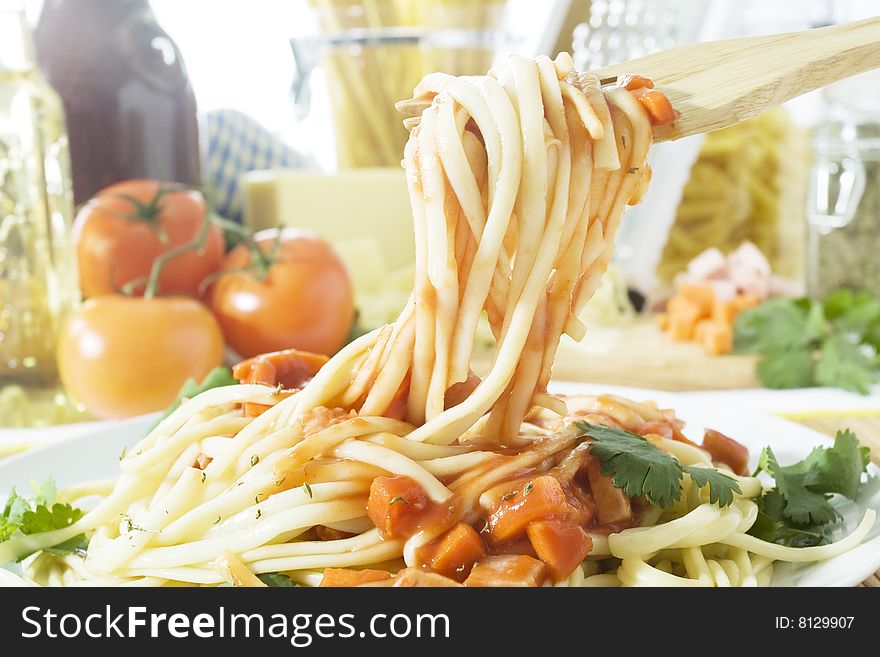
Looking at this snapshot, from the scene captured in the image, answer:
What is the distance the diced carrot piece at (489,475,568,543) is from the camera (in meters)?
2.02

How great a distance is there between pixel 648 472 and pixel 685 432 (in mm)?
912

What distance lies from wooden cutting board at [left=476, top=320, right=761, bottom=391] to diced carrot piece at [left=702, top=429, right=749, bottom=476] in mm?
1696

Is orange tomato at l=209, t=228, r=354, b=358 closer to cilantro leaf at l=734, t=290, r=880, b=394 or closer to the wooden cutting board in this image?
the wooden cutting board

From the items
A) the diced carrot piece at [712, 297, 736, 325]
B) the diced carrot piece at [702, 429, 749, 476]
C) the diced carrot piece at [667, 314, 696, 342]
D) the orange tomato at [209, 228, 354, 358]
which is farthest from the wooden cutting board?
the diced carrot piece at [702, 429, 749, 476]

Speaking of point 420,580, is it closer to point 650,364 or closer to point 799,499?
point 799,499

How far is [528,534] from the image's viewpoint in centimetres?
201

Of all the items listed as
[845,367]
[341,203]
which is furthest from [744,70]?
[341,203]

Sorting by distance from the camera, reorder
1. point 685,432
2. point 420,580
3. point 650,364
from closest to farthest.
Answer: point 420,580 → point 685,432 → point 650,364

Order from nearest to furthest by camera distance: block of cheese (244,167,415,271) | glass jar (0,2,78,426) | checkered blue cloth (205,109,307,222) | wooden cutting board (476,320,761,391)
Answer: glass jar (0,2,78,426) < wooden cutting board (476,320,761,391) < block of cheese (244,167,415,271) < checkered blue cloth (205,109,307,222)

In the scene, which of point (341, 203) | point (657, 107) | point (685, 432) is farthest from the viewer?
point (341, 203)

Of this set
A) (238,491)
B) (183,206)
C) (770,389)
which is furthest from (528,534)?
(183,206)

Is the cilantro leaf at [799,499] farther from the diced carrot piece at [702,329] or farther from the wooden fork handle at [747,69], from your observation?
the diced carrot piece at [702,329]

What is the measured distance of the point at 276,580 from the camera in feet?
6.93
